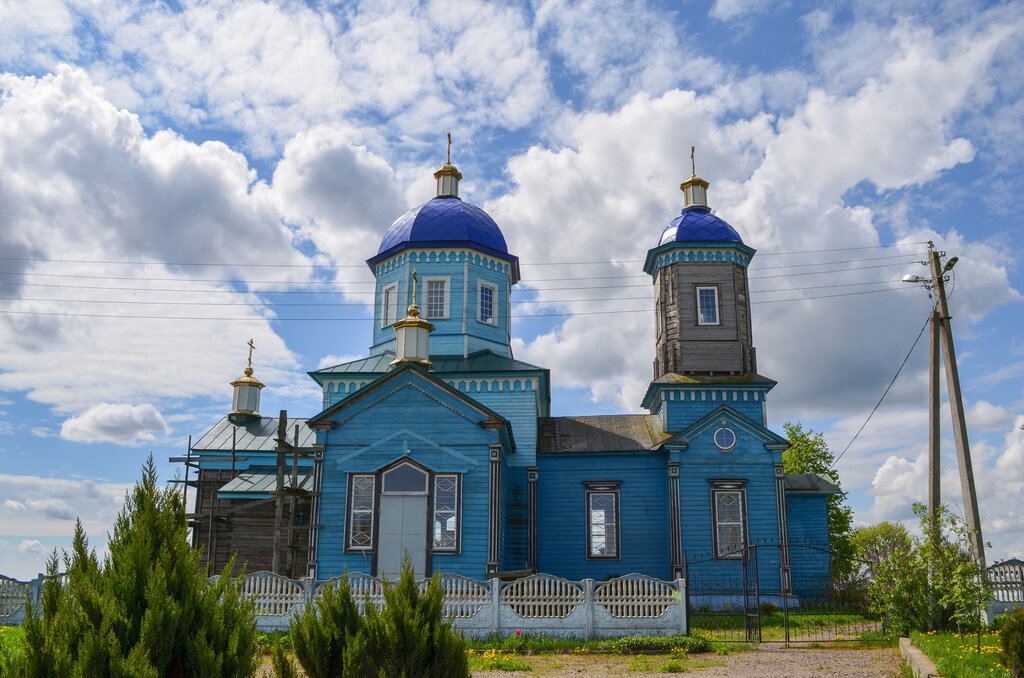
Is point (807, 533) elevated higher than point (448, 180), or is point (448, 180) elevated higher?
point (448, 180)

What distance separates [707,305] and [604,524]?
679cm

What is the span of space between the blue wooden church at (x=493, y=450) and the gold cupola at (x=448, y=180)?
5 centimetres

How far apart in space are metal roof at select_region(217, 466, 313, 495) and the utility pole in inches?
547

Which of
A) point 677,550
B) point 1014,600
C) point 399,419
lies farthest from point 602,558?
point 1014,600

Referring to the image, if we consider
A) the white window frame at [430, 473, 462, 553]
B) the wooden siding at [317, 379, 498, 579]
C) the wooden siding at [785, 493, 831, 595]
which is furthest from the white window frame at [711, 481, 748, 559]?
the white window frame at [430, 473, 462, 553]

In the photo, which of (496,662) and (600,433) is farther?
(600,433)

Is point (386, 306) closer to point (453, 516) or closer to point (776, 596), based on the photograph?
point (453, 516)

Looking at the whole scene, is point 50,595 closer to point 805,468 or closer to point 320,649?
point 320,649

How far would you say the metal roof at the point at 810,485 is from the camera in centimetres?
2205

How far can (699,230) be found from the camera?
2416 centimetres

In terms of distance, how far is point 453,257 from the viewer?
23.7 meters

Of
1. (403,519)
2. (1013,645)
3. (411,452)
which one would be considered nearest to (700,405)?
(411,452)

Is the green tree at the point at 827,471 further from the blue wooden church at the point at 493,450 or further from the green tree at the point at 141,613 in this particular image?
the green tree at the point at 141,613

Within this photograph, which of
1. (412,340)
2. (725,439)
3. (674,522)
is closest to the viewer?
(412,340)
